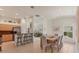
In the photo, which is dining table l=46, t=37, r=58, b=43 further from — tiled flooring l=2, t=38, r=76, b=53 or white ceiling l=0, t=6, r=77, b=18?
white ceiling l=0, t=6, r=77, b=18

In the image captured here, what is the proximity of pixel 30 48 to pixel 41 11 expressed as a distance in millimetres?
728

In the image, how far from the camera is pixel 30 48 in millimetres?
2520

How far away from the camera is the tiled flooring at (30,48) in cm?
247

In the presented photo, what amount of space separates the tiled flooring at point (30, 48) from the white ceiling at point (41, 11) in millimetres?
512

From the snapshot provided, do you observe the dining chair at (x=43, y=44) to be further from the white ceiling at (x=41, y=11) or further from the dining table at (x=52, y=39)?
the white ceiling at (x=41, y=11)

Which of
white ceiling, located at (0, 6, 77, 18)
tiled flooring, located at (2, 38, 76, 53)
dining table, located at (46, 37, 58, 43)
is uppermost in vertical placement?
white ceiling, located at (0, 6, 77, 18)

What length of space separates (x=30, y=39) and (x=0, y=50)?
0.60 m

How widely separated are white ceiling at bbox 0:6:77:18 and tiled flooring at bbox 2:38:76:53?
1.68ft

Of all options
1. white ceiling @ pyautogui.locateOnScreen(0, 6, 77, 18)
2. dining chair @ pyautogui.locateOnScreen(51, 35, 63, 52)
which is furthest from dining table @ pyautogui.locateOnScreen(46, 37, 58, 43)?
white ceiling @ pyautogui.locateOnScreen(0, 6, 77, 18)

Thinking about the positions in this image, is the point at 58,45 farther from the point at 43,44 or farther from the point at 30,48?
the point at 30,48

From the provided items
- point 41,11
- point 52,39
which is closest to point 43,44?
point 52,39

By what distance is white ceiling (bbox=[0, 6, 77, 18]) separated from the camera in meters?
2.47
